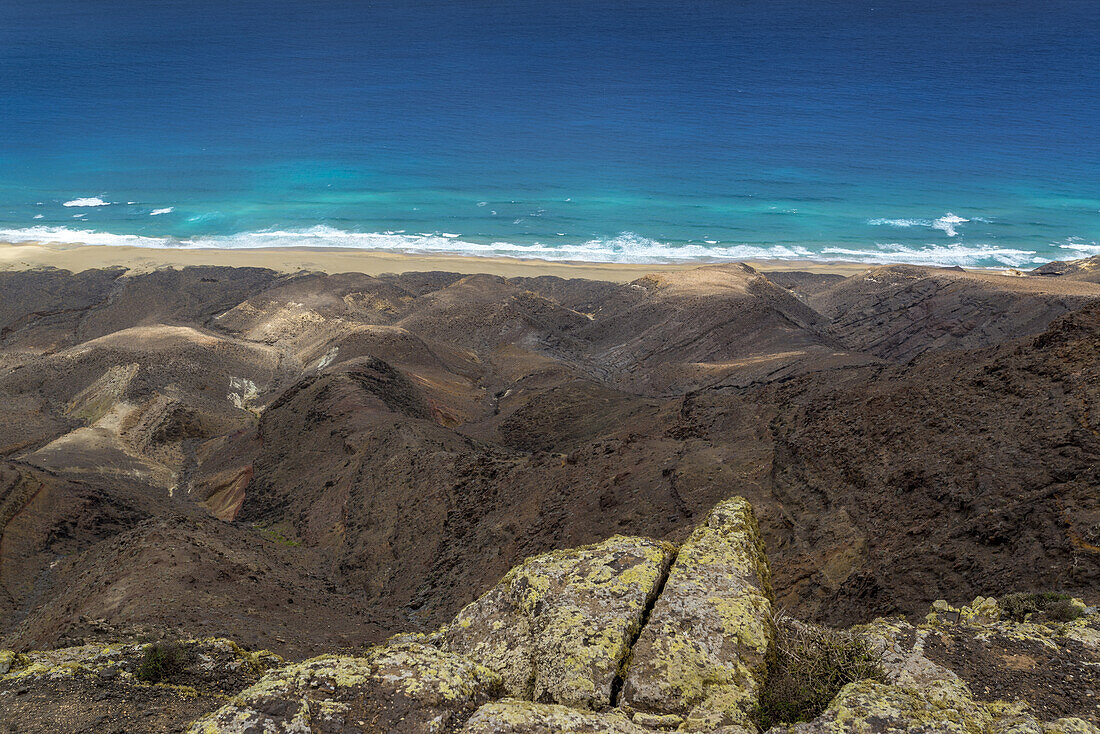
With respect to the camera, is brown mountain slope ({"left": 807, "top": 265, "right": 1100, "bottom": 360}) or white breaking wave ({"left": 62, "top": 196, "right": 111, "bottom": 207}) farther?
white breaking wave ({"left": 62, "top": 196, "right": 111, "bottom": 207})

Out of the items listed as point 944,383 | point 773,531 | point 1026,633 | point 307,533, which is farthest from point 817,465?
point 307,533

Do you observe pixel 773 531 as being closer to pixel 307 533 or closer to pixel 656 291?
pixel 307 533

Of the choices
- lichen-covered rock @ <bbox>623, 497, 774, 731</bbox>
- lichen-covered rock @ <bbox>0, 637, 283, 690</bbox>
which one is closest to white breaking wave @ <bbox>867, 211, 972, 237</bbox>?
lichen-covered rock @ <bbox>623, 497, 774, 731</bbox>

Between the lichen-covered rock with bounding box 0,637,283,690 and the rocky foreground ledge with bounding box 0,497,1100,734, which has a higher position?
the rocky foreground ledge with bounding box 0,497,1100,734

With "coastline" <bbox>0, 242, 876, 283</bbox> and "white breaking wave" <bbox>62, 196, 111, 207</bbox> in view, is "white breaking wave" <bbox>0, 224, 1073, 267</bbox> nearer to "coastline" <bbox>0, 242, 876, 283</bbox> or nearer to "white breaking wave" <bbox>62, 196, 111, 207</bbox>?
"coastline" <bbox>0, 242, 876, 283</bbox>

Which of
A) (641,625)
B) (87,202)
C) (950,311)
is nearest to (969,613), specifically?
(641,625)

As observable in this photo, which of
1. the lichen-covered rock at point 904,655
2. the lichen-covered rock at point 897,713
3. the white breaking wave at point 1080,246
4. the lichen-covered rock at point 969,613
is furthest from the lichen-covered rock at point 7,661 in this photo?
the white breaking wave at point 1080,246

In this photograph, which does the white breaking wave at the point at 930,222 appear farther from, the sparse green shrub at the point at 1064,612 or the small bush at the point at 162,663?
the small bush at the point at 162,663

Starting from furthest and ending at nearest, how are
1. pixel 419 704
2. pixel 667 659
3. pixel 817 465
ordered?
pixel 817 465, pixel 667 659, pixel 419 704
